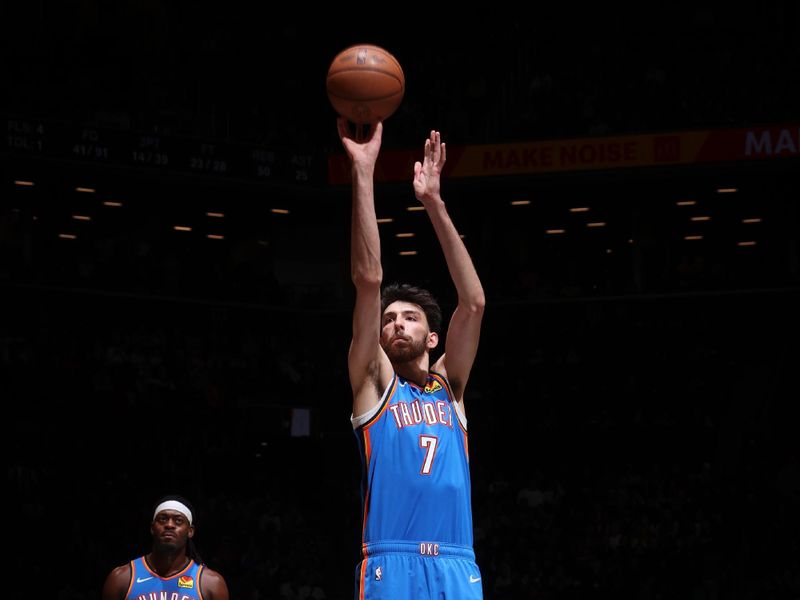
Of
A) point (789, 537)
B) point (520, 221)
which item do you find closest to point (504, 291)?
point (520, 221)

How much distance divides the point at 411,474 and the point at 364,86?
1819 millimetres

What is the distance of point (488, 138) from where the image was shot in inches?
781

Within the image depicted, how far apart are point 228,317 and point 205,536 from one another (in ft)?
17.9

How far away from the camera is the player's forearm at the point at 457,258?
17.4 ft

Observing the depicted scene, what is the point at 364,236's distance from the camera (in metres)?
5.00

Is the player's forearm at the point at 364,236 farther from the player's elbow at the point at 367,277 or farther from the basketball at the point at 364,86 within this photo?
the basketball at the point at 364,86

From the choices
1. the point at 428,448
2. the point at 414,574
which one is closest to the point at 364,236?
the point at 428,448

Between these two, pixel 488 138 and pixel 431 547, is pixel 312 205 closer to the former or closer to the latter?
pixel 488 138

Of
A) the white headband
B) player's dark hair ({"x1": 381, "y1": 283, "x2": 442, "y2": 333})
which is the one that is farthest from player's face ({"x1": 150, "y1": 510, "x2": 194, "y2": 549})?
player's dark hair ({"x1": 381, "y1": 283, "x2": 442, "y2": 333})

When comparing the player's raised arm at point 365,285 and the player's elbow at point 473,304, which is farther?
the player's elbow at point 473,304

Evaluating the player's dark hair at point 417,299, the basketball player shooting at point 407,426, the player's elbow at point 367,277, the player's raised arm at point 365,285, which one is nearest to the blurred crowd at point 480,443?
the player's dark hair at point 417,299

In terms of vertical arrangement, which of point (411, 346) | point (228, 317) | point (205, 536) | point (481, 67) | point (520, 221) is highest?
point (481, 67)

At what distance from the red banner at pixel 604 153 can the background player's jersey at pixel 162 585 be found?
11.6 metres

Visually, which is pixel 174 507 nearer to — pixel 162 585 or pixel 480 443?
pixel 162 585
